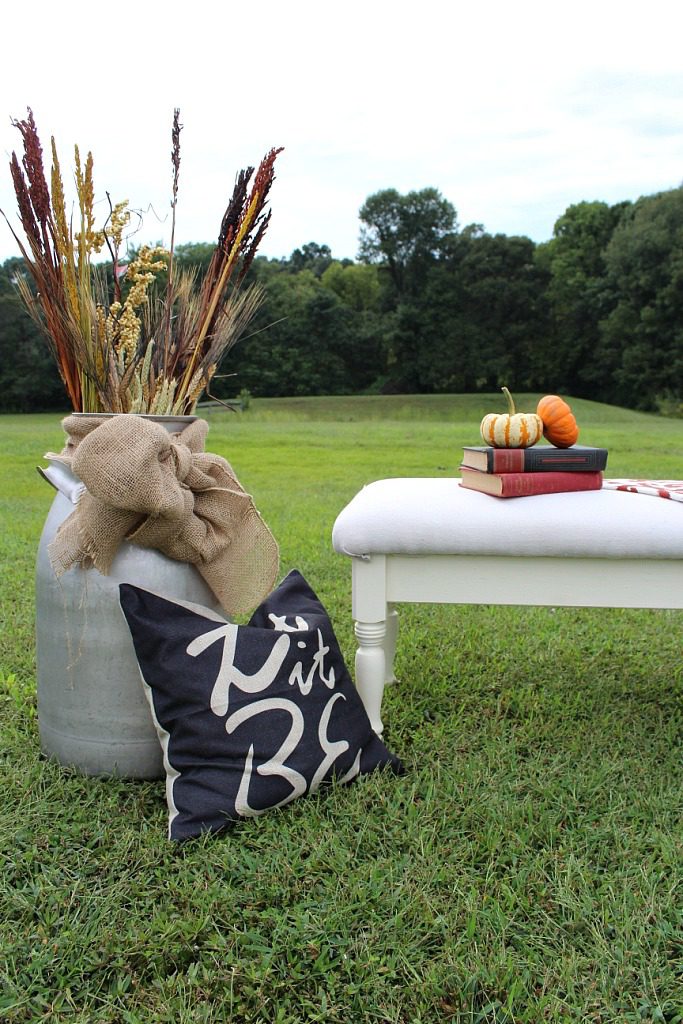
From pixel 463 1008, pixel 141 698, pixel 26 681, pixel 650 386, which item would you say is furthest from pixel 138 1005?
pixel 650 386

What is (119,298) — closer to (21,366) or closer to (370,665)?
(370,665)

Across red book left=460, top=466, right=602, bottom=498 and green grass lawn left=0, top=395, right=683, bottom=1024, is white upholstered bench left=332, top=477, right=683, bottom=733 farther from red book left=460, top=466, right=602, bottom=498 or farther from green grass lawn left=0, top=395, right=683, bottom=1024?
green grass lawn left=0, top=395, right=683, bottom=1024

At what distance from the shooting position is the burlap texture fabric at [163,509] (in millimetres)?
1621

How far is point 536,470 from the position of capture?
2.00 metres

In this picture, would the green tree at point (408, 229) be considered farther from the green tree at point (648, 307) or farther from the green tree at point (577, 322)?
the green tree at point (648, 307)

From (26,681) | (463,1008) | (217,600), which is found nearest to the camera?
(463,1008)

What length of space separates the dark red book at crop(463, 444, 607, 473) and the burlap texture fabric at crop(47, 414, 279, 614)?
56 centimetres

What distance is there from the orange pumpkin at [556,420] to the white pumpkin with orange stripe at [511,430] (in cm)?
8

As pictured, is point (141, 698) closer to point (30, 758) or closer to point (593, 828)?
point (30, 758)

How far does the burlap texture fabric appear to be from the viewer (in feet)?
5.32

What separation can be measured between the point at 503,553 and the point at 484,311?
1077 inches

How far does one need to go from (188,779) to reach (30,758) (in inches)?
20.5

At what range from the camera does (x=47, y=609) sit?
185 cm

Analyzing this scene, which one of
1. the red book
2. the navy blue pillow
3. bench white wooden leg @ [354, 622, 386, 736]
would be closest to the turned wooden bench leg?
bench white wooden leg @ [354, 622, 386, 736]
